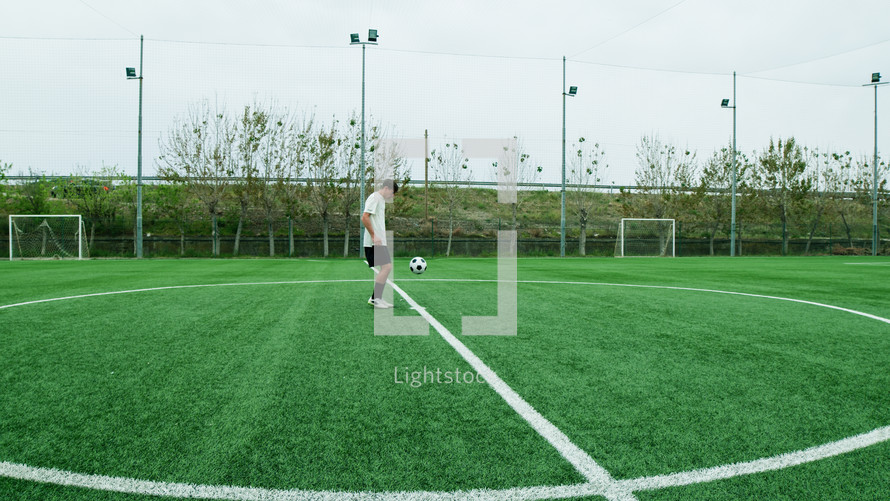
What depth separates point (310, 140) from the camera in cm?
2945

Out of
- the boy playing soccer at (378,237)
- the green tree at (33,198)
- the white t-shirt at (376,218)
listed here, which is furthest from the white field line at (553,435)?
Answer: the green tree at (33,198)

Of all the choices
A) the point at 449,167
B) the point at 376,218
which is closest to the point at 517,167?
the point at 449,167

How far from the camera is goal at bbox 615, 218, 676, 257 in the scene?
30391 mm

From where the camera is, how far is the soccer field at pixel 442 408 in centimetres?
197

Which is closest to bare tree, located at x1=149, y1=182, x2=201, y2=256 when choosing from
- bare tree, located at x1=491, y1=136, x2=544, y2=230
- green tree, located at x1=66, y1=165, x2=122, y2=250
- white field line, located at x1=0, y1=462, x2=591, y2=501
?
green tree, located at x1=66, y1=165, x2=122, y2=250

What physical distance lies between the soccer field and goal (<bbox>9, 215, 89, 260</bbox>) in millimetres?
21796

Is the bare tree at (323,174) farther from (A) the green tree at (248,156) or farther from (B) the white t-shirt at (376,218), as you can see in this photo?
(B) the white t-shirt at (376,218)

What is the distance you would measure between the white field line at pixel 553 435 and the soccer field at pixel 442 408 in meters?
0.01

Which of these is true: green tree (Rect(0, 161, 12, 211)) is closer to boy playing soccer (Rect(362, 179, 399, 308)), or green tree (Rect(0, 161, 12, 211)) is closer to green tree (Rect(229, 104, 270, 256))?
green tree (Rect(229, 104, 270, 256))

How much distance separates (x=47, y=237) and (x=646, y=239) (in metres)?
31.1

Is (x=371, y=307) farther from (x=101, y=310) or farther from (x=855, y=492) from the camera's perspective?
(x=855, y=492)

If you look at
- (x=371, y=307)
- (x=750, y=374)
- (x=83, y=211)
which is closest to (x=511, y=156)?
(x=83, y=211)

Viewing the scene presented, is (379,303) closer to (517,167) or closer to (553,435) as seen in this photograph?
(553,435)

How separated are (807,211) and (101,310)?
41.5m
